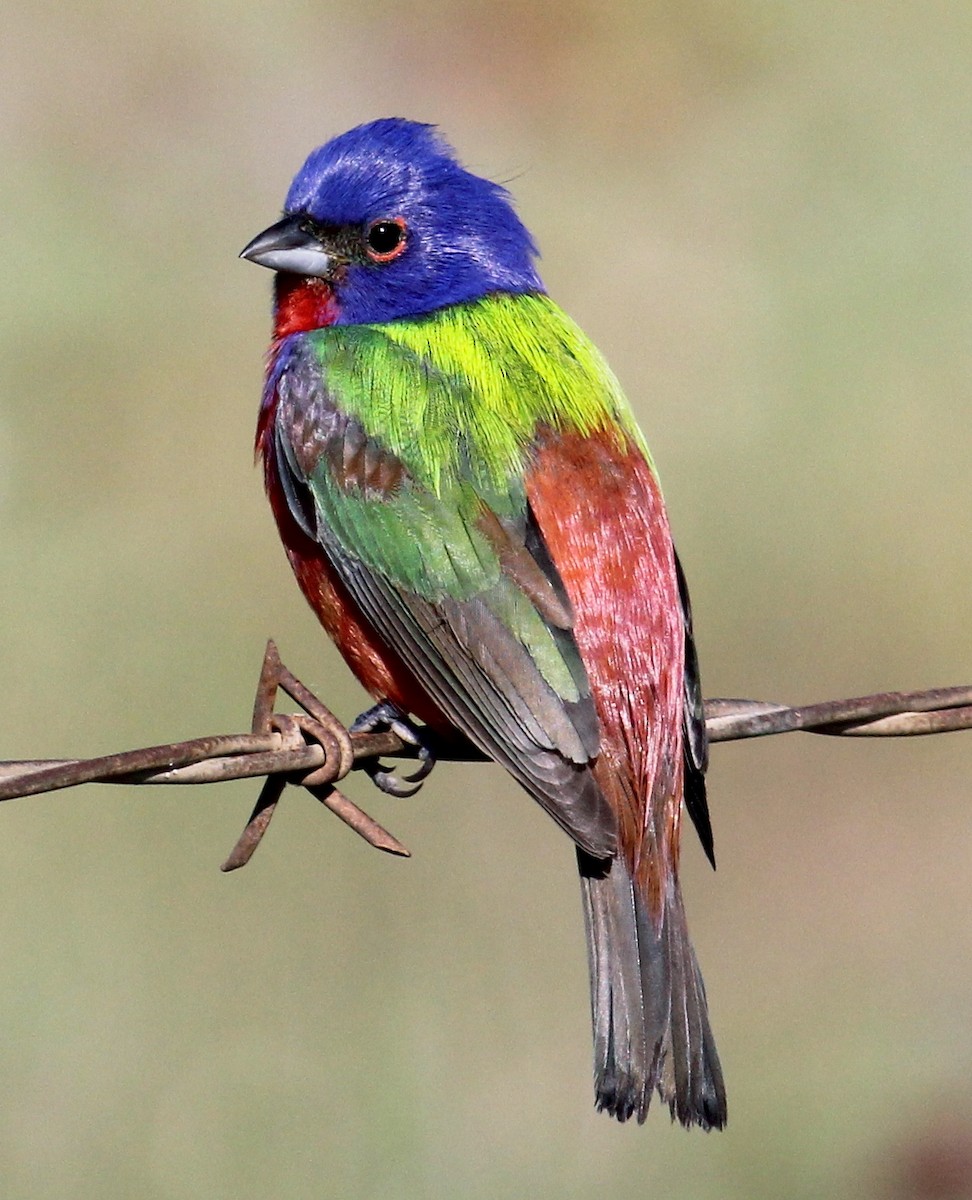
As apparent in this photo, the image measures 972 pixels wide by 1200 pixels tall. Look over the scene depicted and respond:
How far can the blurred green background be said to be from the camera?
5.50 meters

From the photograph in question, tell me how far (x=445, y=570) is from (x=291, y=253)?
3.91 ft

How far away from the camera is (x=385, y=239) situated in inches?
196

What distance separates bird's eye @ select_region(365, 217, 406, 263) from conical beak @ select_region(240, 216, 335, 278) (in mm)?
109

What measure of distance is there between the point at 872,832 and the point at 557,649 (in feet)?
10.4

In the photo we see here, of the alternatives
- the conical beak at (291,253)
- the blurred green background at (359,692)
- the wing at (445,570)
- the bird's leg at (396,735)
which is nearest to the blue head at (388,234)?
the conical beak at (291,253)

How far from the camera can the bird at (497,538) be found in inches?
154

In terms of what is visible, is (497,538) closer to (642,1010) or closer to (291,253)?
(642,1010)

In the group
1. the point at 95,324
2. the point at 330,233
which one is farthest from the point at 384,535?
the point at 95,324

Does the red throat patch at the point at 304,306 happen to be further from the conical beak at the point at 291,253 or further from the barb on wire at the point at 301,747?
the barb on wire at the point at 301,747

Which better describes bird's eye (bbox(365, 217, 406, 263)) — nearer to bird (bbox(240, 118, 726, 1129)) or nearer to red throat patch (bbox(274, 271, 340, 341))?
bird (bbox(240, 118, 726, 1129))

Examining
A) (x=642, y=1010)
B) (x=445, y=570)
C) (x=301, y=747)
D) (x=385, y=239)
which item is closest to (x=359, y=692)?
(x=385, y=239)

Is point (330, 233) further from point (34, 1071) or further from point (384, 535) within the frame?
point (34, 1071)

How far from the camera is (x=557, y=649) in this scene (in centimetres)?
403

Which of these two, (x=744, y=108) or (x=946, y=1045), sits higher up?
(x=744, y=108)
